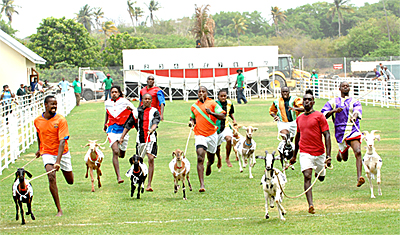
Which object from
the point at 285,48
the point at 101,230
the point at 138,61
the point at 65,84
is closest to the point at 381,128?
the point at 101,230

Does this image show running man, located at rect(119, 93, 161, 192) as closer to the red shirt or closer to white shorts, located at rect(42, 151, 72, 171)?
white shorts, located at rect(42, 151, 72, 171)

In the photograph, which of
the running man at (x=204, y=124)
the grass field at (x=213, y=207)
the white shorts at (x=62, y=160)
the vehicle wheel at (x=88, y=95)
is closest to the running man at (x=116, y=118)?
the grass field at (x=213, y=207)

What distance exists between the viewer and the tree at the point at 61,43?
56.3 m

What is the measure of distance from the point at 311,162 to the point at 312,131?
1.64ft

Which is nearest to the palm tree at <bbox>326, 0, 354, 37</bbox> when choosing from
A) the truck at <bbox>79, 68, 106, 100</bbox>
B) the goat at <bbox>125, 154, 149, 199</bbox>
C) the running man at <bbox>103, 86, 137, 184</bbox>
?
the truck at <bbox>79, 68, 106, 100</bbox>

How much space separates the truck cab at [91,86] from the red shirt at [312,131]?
117ft

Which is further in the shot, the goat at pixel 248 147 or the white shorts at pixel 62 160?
the goat at pixel 248 147

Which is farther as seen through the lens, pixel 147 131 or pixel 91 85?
pixel 91 85

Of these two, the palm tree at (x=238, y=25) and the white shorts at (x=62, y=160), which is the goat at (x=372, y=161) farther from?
the palm tree at (x=238, y=25)

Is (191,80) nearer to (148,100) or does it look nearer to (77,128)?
(77,128)

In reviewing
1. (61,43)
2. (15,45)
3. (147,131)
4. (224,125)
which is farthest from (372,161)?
(61,43)

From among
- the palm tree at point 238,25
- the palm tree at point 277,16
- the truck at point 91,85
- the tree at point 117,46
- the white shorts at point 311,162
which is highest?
the palm tree at point 277,16

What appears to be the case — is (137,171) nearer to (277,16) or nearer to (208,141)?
(208,141)

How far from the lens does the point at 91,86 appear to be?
43.5m
